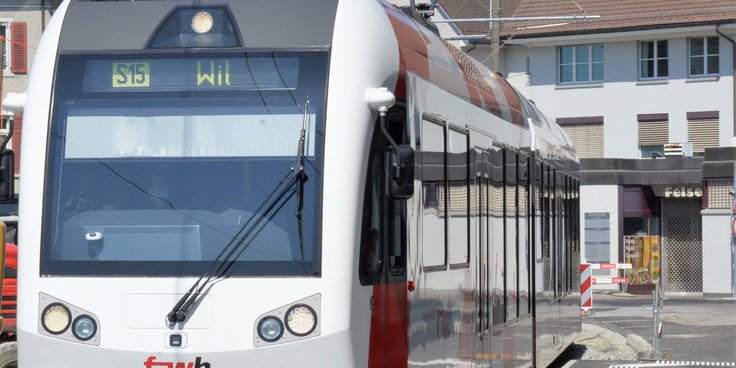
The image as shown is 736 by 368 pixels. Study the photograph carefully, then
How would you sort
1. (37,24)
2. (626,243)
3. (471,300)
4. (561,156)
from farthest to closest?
(626,243)
(37,24)
(561,156)
(471,300)

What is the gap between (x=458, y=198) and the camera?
10609 mm

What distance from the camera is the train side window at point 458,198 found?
10.3 metres

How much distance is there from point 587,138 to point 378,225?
4564 cm

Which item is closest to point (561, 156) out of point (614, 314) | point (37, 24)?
point (614, 314)

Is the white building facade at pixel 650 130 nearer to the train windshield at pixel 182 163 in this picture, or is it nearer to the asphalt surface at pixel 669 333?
the asphalt surface at pixel 669 333

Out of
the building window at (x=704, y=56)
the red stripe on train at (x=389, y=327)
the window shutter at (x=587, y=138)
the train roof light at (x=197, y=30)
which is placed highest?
the building window at (x=704, y=56)

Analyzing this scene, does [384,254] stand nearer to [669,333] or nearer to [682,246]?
[669,333]

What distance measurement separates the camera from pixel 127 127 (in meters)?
8.31

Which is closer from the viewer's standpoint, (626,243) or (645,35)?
(626,243)

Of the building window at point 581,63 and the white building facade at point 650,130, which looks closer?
the white building facade at point 650,130

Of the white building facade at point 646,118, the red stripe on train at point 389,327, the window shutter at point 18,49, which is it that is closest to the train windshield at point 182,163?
the red stripe on train at point 389,327

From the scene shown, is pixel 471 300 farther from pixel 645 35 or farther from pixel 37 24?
pixel 645 35

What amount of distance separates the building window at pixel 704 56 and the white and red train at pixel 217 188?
144 feet

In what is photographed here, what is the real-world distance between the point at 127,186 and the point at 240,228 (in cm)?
68
